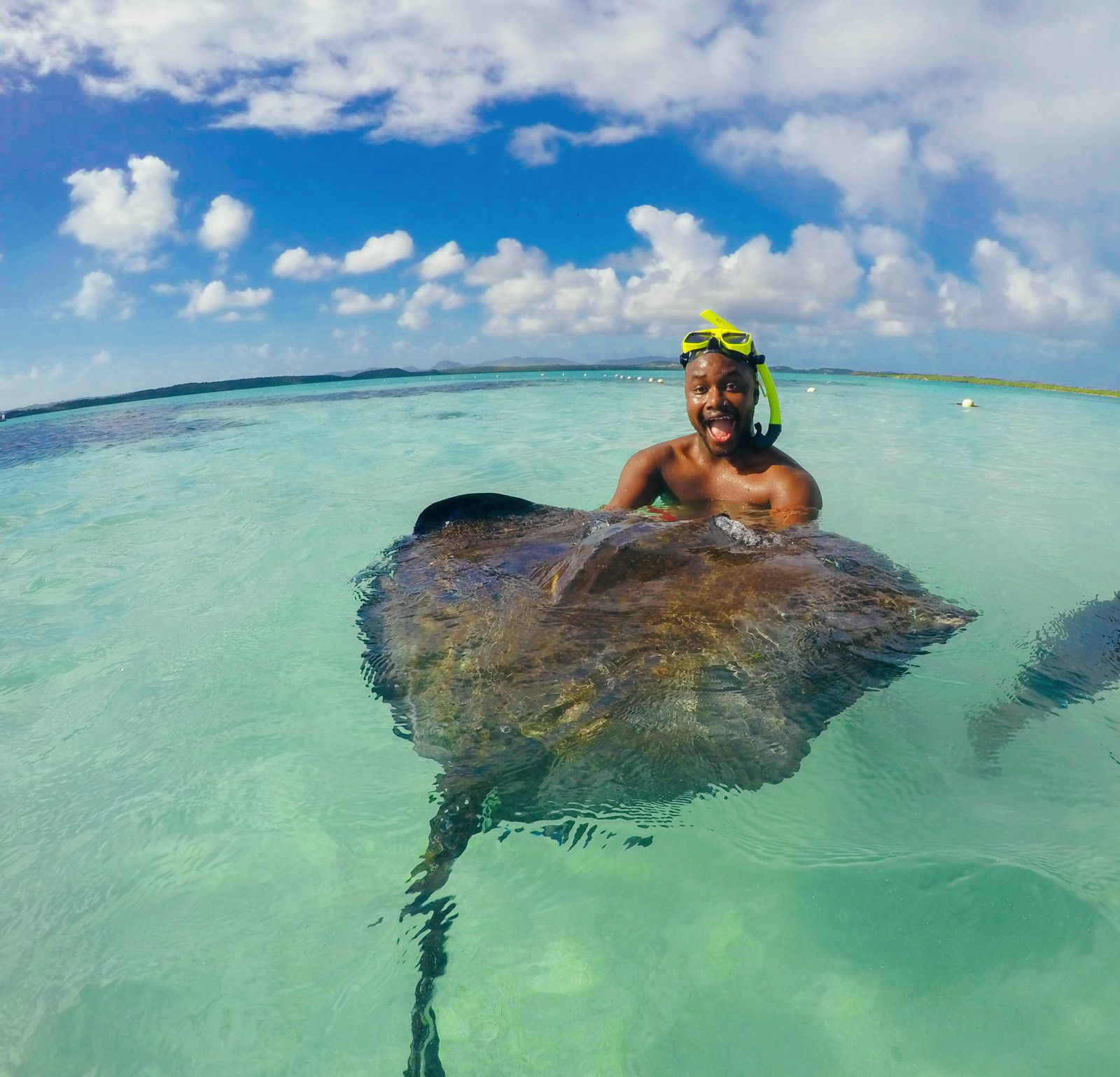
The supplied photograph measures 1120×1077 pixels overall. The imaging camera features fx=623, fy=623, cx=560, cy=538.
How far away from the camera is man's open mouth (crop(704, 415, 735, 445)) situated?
193 inches

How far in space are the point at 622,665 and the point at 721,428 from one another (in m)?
3.11

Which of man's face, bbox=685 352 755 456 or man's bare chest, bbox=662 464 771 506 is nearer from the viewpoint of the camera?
man's face, bbox=685 352 755 456

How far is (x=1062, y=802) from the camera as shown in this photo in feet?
7.92

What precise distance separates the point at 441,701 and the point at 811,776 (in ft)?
5.03

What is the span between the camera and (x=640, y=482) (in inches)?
211

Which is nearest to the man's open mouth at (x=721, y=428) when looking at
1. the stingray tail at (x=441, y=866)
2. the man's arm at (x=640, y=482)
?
the man's arm at (x=640, y=482)

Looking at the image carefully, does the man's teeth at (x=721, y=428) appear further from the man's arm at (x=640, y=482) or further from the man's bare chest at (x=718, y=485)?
the man's arm at (x=640, y=482)

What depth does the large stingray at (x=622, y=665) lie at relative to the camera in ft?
6.90

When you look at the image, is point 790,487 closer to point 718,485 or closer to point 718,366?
point 718,485

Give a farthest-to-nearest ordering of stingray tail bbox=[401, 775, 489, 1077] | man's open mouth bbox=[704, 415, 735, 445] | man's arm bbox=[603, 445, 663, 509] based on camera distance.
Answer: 1. man's arm bbox=[603, 445, 663, 509]
2. man's open mouth bbox=[704, 415, 735, 445]
3. stingray tail bbox=[401, 775, 489, 1077]

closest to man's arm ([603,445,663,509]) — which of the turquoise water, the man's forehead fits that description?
the man's forehead

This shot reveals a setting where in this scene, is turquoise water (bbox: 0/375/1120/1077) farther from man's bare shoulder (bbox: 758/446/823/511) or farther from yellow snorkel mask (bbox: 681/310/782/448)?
yellow snorkel mask (bbox: 681/310/782/448)

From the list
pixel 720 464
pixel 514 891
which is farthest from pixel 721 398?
pixel 514 891

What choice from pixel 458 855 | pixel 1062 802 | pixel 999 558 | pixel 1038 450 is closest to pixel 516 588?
pixel 458 855
